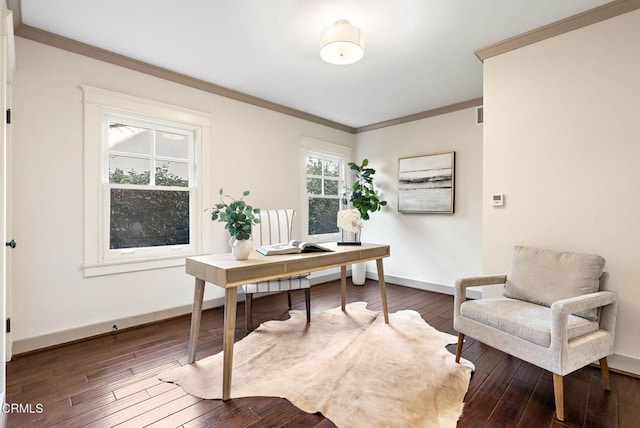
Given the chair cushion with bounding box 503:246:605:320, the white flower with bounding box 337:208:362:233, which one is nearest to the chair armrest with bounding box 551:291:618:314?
the chair cushion with bounding box 503:246:605:320

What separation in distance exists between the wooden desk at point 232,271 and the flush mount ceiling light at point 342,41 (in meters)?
1.50

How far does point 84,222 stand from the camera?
265 centimetres

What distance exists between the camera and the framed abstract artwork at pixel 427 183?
13.5 ft

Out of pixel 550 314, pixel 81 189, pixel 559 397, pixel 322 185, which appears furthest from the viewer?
pixel 322 185

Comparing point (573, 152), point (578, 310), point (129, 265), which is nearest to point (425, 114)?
point (573, 152)

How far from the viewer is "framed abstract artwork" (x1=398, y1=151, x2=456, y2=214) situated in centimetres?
413

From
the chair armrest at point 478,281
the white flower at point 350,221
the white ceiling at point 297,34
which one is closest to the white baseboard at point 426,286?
the chair armrest at point 478,281

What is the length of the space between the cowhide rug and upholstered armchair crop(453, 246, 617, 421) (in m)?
0.39

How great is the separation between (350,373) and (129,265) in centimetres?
223

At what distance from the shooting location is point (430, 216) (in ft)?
14.3

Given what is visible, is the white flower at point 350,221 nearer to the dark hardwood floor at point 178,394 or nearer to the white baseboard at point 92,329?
the dark hardwood floor at point 178,394

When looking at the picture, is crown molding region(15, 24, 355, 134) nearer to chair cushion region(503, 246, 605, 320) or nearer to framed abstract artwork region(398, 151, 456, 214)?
framed abstract artwork region(398, 151, 456, 214)

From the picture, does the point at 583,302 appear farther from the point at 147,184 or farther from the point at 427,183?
the point at 147,184

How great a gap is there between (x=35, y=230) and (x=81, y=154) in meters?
0.70
